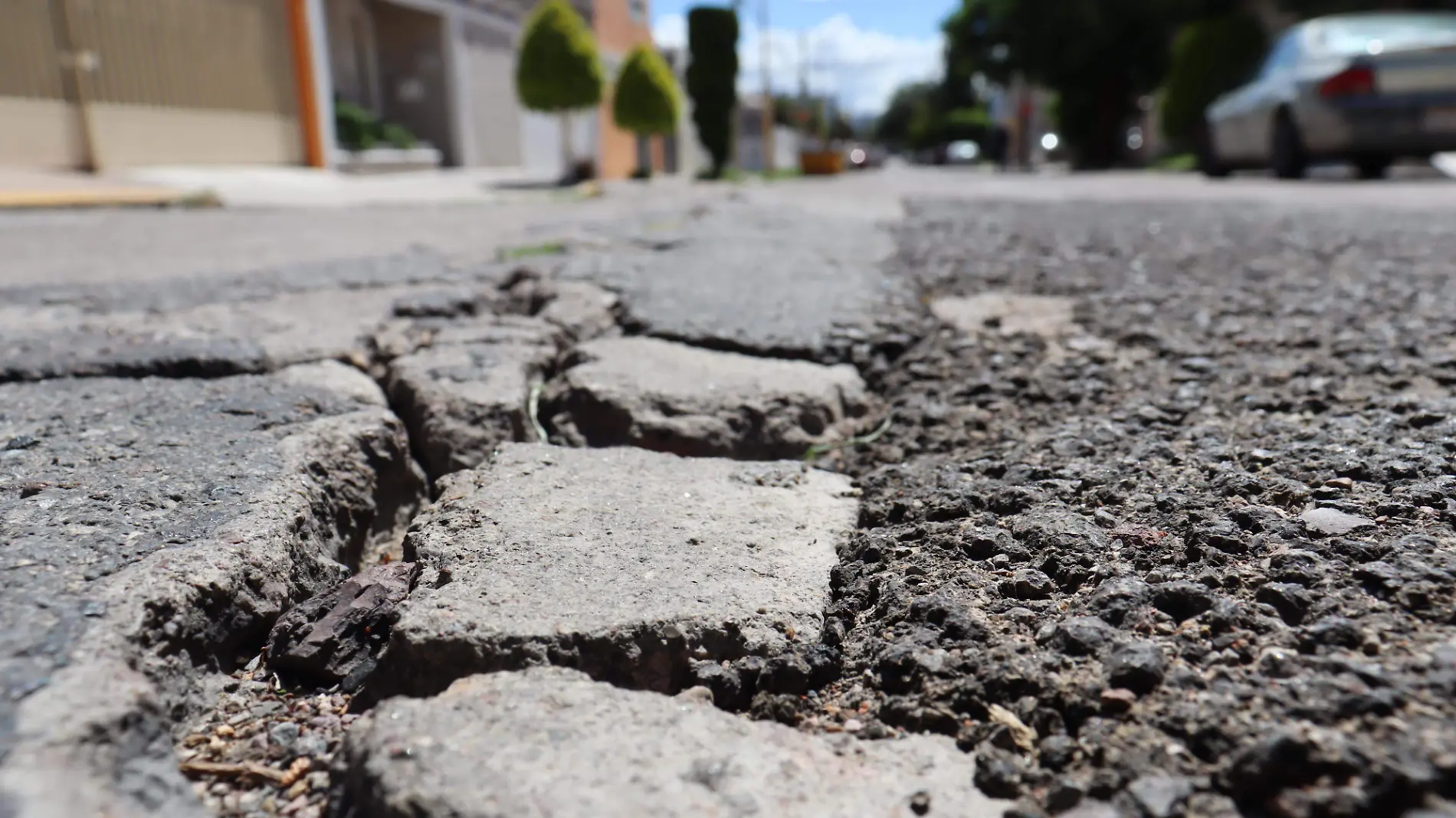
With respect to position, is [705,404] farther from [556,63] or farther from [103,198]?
[556,63]

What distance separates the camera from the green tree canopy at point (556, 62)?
1214cm

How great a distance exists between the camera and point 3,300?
2.42 metres

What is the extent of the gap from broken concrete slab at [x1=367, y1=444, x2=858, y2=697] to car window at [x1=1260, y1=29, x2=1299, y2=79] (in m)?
7.45

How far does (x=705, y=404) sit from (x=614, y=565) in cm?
58

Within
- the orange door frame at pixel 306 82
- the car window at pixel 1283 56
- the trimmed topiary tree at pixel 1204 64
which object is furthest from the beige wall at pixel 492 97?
the car window at pixel 1283 56

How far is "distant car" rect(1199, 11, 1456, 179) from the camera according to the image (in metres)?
6.39

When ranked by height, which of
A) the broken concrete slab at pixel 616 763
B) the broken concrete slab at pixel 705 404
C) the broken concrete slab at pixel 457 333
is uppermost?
the broken concrete slab at pixel 457 333

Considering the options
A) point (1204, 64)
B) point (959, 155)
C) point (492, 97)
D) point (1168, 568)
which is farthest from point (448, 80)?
point (959, 155)

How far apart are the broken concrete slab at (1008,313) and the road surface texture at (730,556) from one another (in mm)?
15

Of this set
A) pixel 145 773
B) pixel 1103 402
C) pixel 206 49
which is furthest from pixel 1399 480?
pixel 206 49

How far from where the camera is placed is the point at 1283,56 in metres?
7.57

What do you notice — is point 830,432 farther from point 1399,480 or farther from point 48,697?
point 48,697

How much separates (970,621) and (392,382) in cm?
111

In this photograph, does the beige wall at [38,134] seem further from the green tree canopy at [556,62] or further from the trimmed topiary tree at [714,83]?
the trimmed topiary tree at [714,83]
